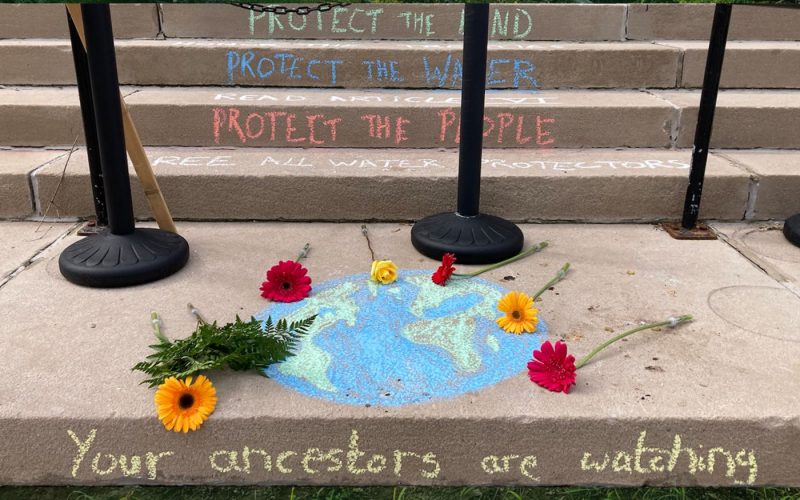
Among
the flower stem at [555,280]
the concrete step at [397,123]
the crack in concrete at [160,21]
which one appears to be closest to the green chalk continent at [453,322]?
the flower stem at [555,280]

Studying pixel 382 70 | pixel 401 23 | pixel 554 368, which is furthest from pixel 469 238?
pixel 401 23

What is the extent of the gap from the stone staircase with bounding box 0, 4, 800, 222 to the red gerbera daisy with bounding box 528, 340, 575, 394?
1.24 meters

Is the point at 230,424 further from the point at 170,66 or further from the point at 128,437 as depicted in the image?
the point at 170,66

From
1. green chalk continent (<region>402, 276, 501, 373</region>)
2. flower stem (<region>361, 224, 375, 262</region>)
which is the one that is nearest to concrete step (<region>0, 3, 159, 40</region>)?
flower stem (<region>361, 224, 375, 262</region>)

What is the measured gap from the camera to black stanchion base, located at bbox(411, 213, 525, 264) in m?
2.39

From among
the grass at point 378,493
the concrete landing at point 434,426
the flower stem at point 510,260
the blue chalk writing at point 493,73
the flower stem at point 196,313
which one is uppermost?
the blue chalk writing at point 493,73

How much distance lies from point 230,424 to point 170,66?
2680 mm

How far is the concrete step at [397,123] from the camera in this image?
3123 millimetres

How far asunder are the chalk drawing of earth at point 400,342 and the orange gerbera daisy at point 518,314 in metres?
0.03

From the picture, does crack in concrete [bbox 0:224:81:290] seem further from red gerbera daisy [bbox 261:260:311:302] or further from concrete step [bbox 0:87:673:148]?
red gerbera daisy [bbox 261:260:311:302]

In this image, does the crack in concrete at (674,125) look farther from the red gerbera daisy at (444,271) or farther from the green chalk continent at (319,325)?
the green chalk continent at (319,325)

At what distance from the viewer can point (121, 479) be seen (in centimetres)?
156

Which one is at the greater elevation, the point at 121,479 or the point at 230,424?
the point at 230,424

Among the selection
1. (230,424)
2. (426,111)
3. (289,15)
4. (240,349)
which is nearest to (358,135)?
(426,111)
